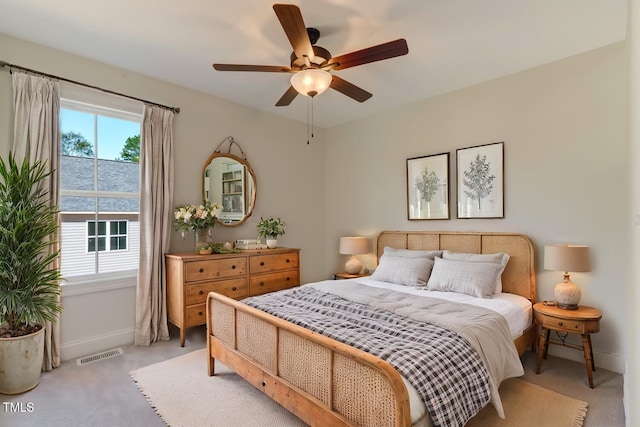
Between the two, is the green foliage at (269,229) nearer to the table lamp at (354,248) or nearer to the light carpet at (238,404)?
the table lamp at (354,248)

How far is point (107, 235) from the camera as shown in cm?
333

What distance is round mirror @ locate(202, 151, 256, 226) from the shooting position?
3996 mm

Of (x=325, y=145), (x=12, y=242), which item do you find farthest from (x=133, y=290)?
(x=325, y=145)

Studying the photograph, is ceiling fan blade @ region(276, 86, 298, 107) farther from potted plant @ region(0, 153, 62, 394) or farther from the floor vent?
the floor vent

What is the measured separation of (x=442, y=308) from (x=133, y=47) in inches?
135

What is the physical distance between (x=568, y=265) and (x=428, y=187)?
5.44 feet

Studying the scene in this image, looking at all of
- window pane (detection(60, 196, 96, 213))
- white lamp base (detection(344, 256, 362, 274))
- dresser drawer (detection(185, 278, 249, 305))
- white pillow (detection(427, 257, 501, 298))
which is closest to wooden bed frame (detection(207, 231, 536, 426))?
white pillow (detection(427, 257, 501, 298))

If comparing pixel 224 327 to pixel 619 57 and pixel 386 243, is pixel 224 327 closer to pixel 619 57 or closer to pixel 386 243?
pixel 386 243

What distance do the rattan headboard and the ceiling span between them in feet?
5.62

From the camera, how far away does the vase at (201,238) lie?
3570mm

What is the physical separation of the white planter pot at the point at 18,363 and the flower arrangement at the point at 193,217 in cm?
149

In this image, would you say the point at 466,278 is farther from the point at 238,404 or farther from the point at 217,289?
the point at 217,289

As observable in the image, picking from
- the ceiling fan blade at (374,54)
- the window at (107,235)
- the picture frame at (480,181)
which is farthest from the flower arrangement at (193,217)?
the picture frame at (480,181)

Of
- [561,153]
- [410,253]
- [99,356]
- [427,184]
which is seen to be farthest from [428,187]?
[99,356]
